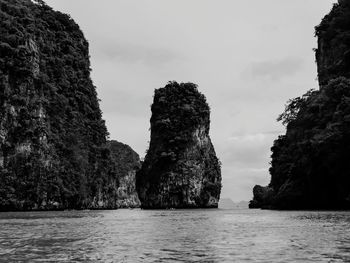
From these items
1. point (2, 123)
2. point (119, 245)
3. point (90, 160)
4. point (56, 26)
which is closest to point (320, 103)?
point (119, 245)

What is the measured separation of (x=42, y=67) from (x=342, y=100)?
5083 cm

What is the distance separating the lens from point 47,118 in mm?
70250

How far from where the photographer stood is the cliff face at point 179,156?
82500 mm

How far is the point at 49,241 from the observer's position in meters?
14.7

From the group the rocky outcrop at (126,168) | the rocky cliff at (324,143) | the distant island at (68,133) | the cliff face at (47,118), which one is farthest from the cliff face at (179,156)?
the rocky outcrop at (126,168)

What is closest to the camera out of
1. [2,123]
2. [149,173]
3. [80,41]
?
[2,123]

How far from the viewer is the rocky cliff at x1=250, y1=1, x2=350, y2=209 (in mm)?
35844

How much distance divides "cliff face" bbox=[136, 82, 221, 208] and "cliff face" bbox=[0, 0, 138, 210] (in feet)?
35.8

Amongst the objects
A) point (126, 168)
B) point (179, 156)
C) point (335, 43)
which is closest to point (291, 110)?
point (335, 43)

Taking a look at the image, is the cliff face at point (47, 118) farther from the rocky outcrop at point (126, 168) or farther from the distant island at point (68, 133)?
the rocky outcrop at point (126, 168)

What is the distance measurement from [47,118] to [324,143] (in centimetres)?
4573

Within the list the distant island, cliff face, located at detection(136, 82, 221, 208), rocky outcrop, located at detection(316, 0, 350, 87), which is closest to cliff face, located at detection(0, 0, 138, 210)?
the distant island

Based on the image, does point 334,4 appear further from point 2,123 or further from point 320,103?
point 2,123

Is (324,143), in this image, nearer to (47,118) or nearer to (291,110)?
(291,110)
